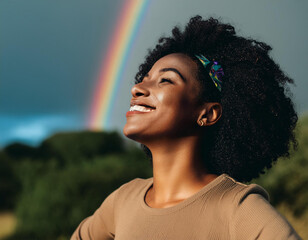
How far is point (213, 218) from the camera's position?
2.29m

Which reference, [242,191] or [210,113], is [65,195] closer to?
[210,113]

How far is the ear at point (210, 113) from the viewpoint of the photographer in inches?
105

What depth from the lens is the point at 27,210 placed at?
25.1 ft

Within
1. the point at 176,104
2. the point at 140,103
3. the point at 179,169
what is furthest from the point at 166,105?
the point at 179,169

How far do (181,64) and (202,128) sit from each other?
46 centimetres

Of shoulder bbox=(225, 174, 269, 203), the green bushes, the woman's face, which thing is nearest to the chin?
the woman's face

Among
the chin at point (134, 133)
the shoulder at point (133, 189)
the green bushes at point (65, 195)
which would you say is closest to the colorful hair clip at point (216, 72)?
the chin at point (134, 133)

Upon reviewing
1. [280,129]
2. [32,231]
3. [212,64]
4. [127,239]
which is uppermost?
[212,64]

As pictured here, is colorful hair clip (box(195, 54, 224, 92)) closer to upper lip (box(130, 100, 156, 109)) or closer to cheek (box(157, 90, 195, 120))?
cheek (box(157, 90, 195, 120))

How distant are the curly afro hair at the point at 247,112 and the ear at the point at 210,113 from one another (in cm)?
4

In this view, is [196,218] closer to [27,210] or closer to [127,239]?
[127,239]

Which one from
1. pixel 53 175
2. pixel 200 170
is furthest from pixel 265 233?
pixel 53 175

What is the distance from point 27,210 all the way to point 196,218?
6.05 m

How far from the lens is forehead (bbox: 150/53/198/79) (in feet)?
8.92
